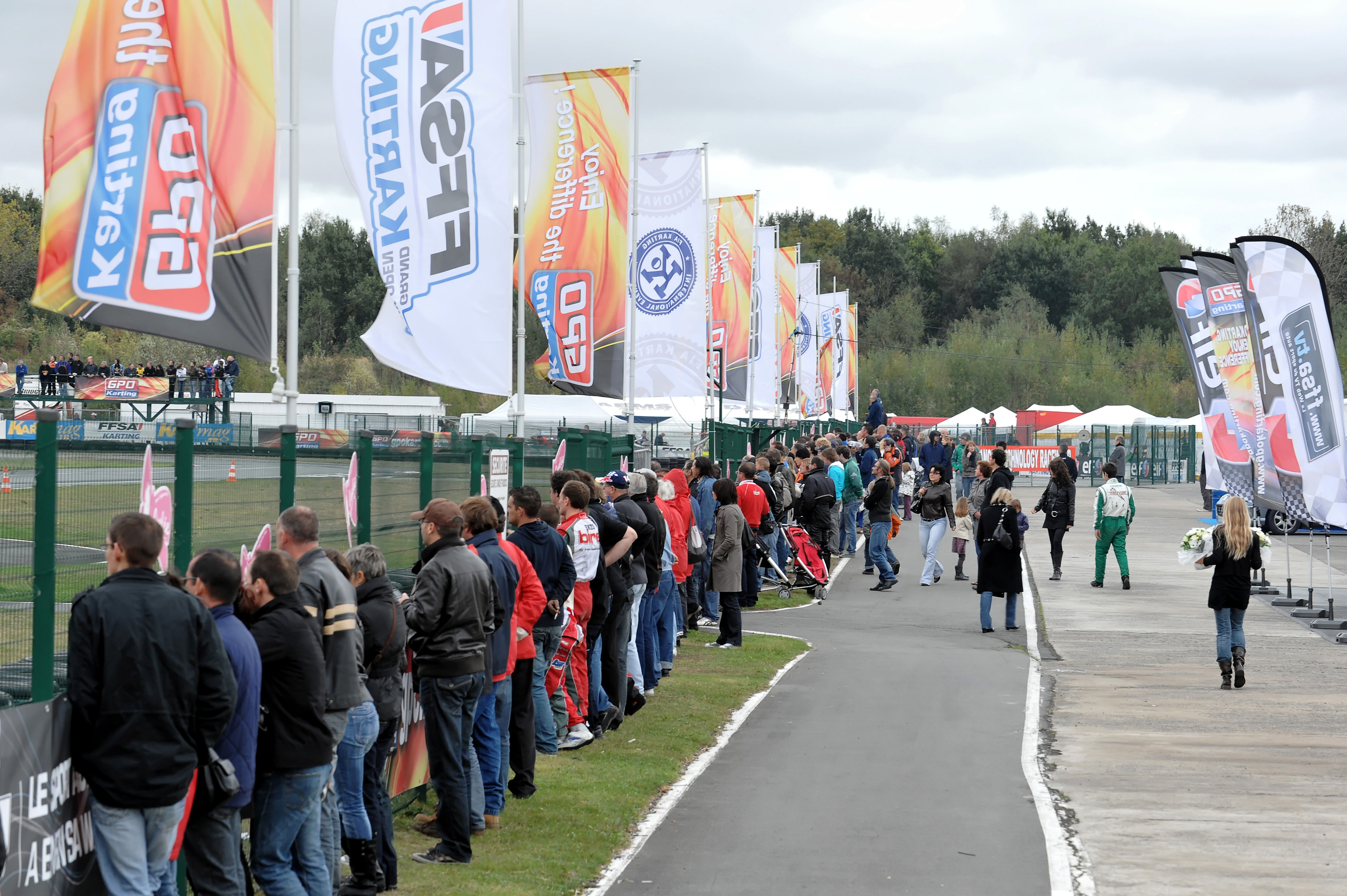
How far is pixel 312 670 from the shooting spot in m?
5.46

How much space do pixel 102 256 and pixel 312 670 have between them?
8.11 ft

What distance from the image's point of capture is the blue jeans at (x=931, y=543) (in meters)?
21.1

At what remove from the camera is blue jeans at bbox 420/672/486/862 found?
723 cm

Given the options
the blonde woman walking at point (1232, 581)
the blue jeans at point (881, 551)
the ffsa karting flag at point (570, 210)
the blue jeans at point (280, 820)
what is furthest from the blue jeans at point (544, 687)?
the blue jeans at point (881, 551)

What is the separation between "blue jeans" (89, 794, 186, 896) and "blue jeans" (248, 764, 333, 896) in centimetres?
64

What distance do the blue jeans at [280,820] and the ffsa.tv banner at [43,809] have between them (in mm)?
637

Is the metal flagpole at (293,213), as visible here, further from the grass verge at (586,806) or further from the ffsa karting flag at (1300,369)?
the ffsa karting flag at (1300,369)

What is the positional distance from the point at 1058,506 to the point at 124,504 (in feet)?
60.5

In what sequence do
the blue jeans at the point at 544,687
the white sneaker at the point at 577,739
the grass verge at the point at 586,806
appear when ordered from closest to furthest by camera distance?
the grass verge at the point at 586,806, the blue jeans at the point at 544,687, the white sneaker at the point at 577,739

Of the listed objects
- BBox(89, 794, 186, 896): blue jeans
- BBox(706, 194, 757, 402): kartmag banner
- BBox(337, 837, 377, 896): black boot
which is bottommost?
BBox(337, 837, 377, 896): black boot

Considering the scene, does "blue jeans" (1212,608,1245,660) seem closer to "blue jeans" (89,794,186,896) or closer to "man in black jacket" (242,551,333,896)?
"man in black jacket" (242,551,333,896)

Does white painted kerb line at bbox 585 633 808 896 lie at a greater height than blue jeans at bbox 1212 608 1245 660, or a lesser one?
lesser

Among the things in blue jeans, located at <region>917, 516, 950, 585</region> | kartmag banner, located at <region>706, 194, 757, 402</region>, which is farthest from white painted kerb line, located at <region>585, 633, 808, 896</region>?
kartmag banner, located at <region>706, 194, 757, 402</region>

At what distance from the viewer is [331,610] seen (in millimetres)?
5789
